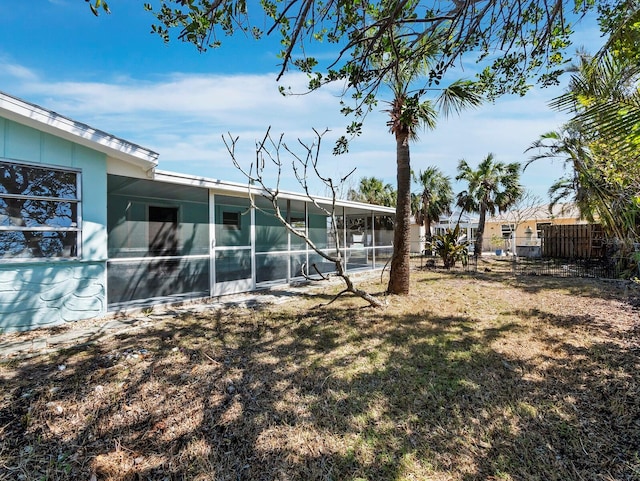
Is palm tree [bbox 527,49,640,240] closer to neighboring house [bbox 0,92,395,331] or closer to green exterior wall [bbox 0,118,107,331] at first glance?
neighboring house [bbox 0,92,395,331]

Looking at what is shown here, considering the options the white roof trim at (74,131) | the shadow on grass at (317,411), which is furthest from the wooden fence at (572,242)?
the white roof trim at (74,131)

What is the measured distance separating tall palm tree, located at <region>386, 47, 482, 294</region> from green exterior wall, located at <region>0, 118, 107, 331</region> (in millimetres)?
6021

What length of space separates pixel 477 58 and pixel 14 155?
6977 mm

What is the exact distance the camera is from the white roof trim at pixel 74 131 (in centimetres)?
442

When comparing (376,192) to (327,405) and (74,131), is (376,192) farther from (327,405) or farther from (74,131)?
(327,405)

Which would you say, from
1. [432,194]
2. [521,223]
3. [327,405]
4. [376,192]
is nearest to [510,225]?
[521,223]

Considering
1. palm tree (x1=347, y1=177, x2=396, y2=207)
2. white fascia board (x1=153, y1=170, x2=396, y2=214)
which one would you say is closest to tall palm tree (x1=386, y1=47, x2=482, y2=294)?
white fascia board (x1=153, y1=170, x2=396, y2=214)

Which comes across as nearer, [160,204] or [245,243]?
[160,204]

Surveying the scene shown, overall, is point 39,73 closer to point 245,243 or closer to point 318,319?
point 245,243

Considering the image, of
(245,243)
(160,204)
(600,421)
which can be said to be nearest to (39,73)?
(160,204)

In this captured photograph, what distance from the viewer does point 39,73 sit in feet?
20.9

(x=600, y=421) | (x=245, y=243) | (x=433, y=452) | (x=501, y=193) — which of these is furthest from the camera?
(x=501, y=193)

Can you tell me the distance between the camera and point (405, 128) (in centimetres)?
708

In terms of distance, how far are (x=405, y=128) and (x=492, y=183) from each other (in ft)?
46.1
